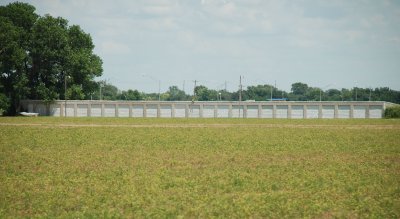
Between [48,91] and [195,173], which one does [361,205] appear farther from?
[48,91]

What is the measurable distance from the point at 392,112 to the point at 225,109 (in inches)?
1303

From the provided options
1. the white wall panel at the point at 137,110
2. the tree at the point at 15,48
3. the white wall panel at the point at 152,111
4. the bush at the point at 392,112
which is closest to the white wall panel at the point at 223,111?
the white wall panel at the point at 152,111

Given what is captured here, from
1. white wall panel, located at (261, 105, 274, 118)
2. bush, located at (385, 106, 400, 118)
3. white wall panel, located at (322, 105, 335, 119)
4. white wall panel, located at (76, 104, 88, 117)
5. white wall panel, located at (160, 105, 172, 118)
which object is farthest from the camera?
white wall panel, located at (160, 105, 172, 118)

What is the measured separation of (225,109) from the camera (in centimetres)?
10169

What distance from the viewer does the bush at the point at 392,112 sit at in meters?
85.6

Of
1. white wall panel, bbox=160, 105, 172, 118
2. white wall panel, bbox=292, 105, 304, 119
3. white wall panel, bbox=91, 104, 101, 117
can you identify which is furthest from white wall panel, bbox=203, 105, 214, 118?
white wall panel, bbox=91, 104, 101, 117

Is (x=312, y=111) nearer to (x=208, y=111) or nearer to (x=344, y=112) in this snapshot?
(x=344, y=112)

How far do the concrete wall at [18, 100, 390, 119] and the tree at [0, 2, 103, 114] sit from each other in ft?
22.7

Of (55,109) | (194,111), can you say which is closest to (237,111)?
(194,111)

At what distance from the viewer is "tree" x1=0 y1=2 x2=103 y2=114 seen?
78312 mm

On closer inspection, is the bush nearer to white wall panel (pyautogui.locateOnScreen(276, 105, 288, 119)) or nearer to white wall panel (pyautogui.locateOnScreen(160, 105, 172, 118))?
white wall panel (pyautogui.locateOnScreen(276, 105, 288, 119))

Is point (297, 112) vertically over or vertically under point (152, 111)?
under

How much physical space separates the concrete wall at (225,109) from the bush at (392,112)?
13.7 feet

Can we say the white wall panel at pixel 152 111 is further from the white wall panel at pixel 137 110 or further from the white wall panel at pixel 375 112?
the white wall panel at pixel 375 112
